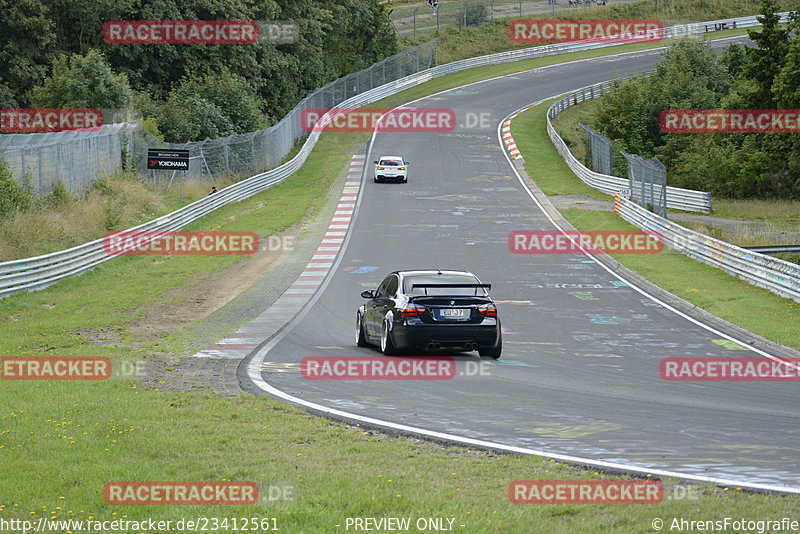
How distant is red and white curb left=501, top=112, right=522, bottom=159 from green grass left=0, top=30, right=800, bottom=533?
4571 cm

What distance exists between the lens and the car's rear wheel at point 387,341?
51.2 ft

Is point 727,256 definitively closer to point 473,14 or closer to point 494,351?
point 494,351

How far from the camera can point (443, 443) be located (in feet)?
31.6

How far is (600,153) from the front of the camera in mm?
50750

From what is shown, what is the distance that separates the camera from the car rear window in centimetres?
1549

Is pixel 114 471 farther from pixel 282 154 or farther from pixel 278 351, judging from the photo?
pixel 282 154

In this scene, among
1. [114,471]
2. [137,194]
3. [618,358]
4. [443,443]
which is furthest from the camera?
[137,194]

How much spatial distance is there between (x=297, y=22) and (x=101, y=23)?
17725mm

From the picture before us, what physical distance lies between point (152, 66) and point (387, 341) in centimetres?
4864

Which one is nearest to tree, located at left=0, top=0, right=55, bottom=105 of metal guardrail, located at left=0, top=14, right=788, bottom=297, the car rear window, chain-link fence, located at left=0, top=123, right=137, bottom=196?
metal guardrail, located at left=0, top=14, right=788, bottom=297

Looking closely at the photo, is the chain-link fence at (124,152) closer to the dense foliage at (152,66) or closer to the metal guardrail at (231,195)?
the metal guardrail at (231,195)

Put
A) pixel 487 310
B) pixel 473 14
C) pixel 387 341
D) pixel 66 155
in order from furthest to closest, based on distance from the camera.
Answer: pixel 473 14
pixel 66 155
pixel 387 341
pixel 487 310

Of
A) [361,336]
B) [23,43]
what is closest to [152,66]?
[23,43]

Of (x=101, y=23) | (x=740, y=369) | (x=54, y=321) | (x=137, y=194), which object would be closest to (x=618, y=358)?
(x=740, y=369)
